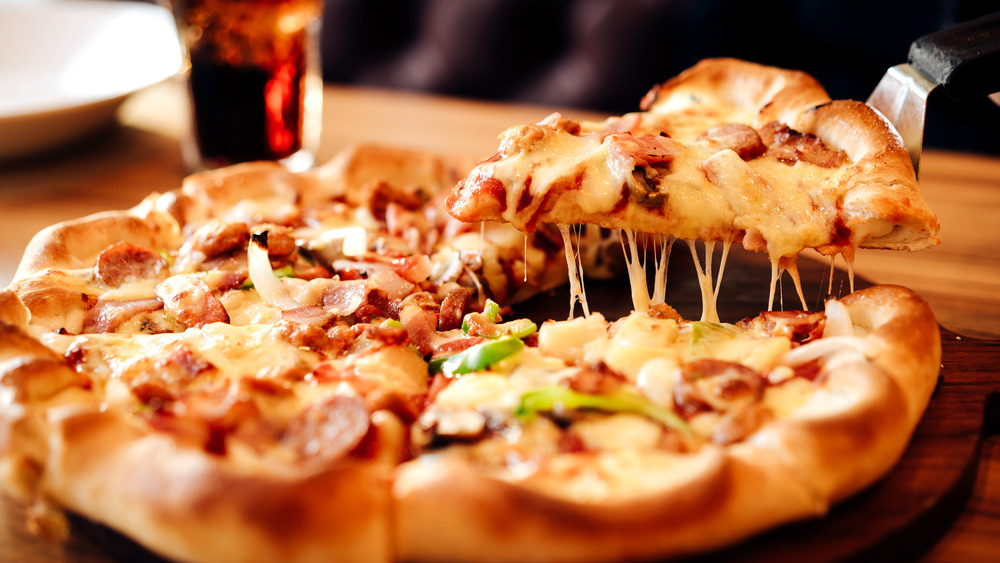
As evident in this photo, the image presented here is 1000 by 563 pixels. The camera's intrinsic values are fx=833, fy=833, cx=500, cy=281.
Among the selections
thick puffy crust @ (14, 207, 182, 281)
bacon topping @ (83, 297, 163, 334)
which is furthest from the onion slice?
thick puffy crust @ (14, 207, 182, 281)

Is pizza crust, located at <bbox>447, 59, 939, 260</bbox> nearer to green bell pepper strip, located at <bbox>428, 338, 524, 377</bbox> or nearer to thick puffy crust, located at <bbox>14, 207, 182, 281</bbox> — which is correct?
green bell pepper strip, located at <bbox>428, 338, 524, 377</bbox>

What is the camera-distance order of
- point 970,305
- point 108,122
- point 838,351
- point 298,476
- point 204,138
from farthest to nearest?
1. point 108,122
2. point 204,138
3. point 970,305
4. point 838,351
5. point 298,476

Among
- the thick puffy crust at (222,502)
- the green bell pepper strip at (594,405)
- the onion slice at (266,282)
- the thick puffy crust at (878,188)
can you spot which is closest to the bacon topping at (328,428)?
the thick puffy crust at (222,502)

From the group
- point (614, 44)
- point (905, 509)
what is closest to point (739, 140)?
point (905, 509)

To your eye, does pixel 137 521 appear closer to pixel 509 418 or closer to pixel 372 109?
Answer: pixel 509 418

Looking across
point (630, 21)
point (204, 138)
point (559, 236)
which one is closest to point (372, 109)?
point (204, 138)

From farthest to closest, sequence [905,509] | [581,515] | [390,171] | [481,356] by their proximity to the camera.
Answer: [390,171] < [481,356] < [905,509] < [581,515]

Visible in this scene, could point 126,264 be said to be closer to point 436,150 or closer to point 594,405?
point 594,405
